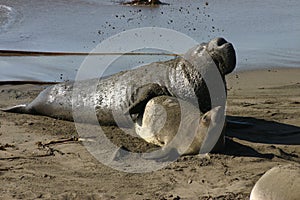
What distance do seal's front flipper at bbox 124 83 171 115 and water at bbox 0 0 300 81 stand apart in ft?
7.25

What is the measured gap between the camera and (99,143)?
6.11 metres

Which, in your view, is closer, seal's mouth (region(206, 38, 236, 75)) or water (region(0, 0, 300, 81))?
seal's mouth (region(206, 38, 236, 75))

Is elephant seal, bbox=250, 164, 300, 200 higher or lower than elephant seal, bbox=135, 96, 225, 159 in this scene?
higher

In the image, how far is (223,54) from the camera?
639 centimetres

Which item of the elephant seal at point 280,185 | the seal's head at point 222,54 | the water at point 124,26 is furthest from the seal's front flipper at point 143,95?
the elephant seal at point 280,185

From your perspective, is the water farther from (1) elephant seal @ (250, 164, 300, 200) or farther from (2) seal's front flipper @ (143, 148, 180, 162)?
(1) elephant seal @ (250, 164, 300, 200)

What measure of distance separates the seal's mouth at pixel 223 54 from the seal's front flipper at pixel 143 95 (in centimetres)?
61

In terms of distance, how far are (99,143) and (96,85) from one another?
1.08 metres

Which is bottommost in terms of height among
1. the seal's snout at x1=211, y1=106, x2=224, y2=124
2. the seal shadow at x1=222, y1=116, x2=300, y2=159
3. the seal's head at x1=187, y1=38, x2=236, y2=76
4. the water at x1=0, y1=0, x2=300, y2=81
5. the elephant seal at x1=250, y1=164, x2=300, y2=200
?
the water at x1=0, y1=0, x2=300, y2=81

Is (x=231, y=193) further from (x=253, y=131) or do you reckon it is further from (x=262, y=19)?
(x=262, y=19)

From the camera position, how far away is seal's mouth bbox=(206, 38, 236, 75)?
251 inches

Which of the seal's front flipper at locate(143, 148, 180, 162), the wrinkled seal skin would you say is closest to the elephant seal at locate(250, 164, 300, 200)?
the seal's front flipper at locate(143, 148, 180, 162)

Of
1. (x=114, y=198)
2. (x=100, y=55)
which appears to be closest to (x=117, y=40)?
(x=100, y=55)

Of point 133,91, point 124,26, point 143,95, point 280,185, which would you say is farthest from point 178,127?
point 124,26
